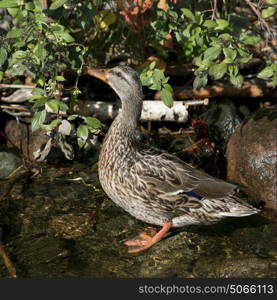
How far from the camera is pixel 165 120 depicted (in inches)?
307

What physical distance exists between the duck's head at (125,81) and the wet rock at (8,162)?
6.37 ft

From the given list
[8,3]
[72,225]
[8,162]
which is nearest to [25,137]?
[8,162]

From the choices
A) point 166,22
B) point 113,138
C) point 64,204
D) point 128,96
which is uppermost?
point 166,22

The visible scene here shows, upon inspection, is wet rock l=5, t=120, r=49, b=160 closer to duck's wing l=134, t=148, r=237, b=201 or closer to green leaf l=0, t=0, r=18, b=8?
duck's wing l=134, t=148, r=237, b=201

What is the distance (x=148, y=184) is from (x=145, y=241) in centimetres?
58

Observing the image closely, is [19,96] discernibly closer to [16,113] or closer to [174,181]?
[16,113]

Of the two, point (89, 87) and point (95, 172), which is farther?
point (89, 87)

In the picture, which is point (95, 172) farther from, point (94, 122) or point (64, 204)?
point (94, 122)

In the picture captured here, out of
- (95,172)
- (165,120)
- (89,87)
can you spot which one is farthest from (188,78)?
(95,172)

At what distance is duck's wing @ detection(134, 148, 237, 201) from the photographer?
228 inches

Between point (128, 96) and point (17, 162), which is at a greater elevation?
point (128, 96)

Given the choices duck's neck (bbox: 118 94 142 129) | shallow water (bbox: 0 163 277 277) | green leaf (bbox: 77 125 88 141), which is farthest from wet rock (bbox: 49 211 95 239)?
duck's neck (bbox: 118 94 142 129)

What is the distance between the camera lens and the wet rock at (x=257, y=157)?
661 centimetres

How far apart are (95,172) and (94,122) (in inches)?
61.8
